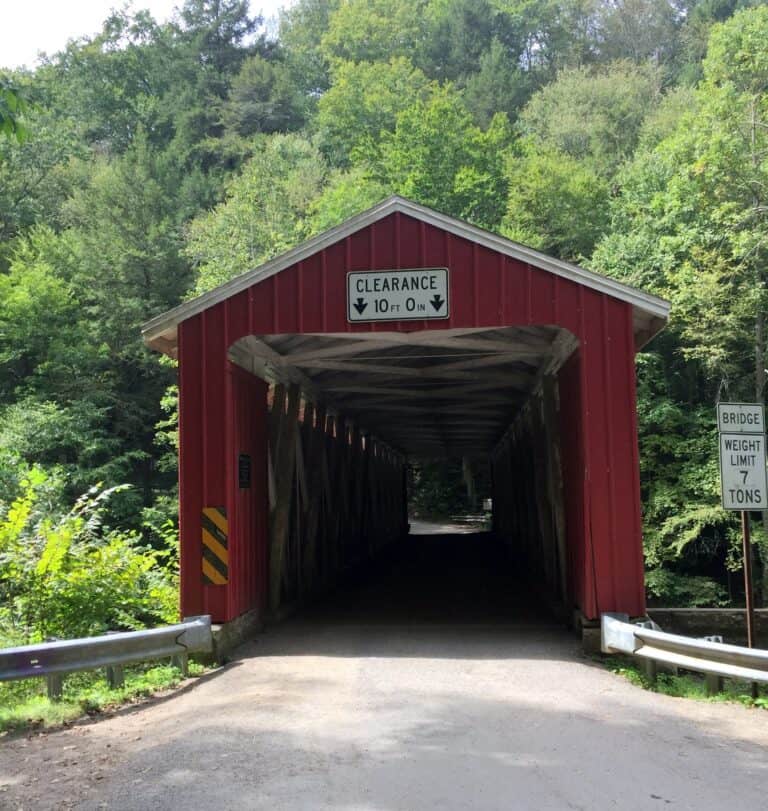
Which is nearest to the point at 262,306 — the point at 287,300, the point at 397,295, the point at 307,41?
the point at 287,300

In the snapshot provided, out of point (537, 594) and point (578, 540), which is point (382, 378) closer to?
point (537, 594)

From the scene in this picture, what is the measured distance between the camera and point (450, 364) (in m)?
11.4

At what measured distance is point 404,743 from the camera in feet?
15.4

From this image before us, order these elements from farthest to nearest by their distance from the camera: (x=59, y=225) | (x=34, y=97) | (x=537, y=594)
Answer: (x=59, y=225), (x=537, y=594), (x=34, y=97)

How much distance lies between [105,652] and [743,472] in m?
4.51

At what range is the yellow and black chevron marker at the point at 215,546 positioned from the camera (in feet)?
25.5

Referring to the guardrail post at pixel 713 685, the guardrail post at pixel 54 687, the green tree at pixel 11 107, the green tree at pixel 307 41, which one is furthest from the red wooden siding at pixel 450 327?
the green tree at pixel 307 41

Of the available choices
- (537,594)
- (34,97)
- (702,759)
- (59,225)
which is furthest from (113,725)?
(59,225)

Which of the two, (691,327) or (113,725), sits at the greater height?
(691,327)

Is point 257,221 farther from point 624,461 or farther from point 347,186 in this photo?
point 624,461

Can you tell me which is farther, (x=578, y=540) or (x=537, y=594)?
(x=537, y=594)

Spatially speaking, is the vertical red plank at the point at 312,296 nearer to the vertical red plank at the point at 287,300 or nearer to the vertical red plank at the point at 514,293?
the vertical red plank at the point at 287,300

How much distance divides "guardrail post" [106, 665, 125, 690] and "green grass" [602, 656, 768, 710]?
143 inches

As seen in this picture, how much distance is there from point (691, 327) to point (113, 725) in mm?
16680
